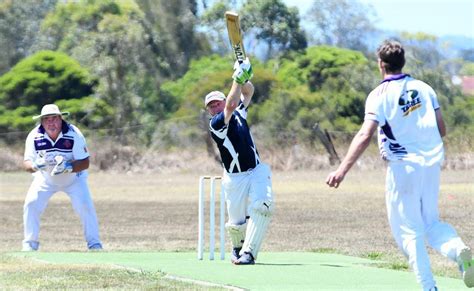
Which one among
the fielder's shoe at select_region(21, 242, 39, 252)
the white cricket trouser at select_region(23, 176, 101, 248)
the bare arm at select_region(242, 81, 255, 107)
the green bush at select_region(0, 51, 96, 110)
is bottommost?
the green bush at select_region(0, 51, 96, 110)

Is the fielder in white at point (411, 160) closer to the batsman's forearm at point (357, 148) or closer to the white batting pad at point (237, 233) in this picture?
the batsman's forearm at point (357, 148)

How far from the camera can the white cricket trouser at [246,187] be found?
1365 cm

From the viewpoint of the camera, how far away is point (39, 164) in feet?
56.1

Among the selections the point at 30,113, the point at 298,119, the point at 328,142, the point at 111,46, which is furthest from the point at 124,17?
the point at 328,142

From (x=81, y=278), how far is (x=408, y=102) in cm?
363

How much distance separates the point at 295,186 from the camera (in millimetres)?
36875

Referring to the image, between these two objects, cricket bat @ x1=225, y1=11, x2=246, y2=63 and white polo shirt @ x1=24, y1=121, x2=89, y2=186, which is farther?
white polo shirt @ x1=24, y1=121, x2=89, y2=186

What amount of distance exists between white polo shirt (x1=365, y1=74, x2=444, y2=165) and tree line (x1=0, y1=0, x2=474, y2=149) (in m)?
36.0

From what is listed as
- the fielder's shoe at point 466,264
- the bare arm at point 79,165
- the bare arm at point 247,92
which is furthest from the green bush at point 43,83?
the fielder's shoe at point 466,264

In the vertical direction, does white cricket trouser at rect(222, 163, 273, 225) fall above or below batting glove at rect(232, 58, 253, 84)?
below

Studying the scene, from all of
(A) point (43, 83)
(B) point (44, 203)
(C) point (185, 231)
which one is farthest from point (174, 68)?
(B) point (44, 203)

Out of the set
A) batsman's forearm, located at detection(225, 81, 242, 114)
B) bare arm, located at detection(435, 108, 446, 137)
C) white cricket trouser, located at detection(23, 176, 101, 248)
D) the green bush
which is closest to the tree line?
the green bush

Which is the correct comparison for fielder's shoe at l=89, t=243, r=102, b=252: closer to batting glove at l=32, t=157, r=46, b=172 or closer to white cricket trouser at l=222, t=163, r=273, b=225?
batting glove at l=32, t=157, r=46, b=172

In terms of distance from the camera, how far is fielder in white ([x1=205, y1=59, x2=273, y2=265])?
13.5m
